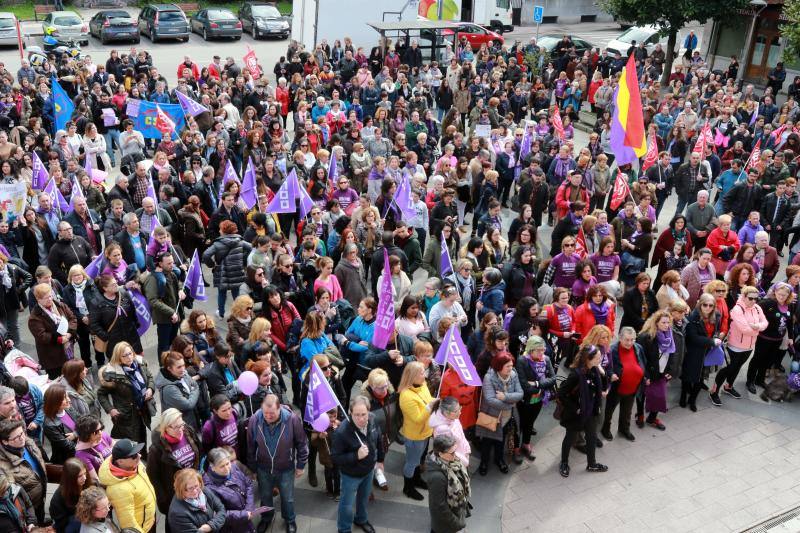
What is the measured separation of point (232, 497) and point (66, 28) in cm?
3224

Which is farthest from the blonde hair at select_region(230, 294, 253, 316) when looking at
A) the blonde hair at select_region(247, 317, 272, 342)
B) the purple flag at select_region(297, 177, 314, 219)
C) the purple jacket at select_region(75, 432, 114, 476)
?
the purple flag at select_region(297, 177, 314, 219)

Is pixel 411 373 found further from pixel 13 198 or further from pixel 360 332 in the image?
pixel 13 198

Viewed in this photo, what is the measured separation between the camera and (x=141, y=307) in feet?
31.0

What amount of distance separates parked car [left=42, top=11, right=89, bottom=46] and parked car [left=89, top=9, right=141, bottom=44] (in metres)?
0.82

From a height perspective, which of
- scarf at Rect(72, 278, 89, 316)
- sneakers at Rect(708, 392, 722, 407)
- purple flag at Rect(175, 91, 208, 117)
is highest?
purple flag at Rect(175, 91, 208, 117)

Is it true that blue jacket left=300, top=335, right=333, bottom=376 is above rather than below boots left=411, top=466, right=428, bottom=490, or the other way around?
above

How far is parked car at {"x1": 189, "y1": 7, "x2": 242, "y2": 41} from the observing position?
3534cm

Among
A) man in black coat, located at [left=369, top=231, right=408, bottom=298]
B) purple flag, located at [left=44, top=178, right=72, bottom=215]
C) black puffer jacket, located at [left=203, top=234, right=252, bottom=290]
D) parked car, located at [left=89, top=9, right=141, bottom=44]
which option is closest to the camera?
black puffer jacket, located at [left=203, top=234, right=252, bottom=290]

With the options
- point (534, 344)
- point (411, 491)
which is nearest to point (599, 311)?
point (534, 344)

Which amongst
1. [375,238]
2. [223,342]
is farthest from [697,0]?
[223,342]

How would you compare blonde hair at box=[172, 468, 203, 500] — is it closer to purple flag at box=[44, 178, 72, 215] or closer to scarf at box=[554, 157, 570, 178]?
purple flag at box=[44, 178, 72, 215]

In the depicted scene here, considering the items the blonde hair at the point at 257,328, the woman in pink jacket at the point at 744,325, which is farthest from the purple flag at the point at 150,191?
the woman in pink jacket at the point at 744,325

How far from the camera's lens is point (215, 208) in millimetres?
12844

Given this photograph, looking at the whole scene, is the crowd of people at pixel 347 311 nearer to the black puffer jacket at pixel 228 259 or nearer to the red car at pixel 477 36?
the black puffer jacket at pixel 228 259
